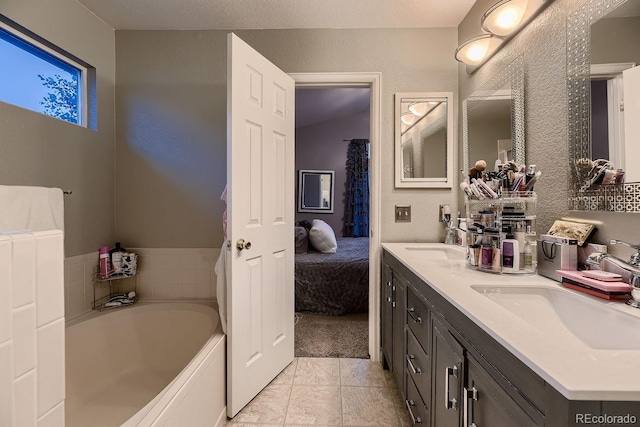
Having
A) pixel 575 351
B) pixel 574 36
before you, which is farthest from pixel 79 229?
pixel 574 36

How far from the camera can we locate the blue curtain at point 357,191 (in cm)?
532

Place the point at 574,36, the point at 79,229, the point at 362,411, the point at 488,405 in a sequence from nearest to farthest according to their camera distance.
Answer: the point at 488,405, the point at 574,36, the point at 362,411, the point at 79,229

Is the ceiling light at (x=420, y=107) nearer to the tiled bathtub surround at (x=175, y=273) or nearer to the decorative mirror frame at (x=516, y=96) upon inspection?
the decorative mirror frame at (x=516, y=96)

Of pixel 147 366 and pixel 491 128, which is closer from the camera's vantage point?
pixel 491 128

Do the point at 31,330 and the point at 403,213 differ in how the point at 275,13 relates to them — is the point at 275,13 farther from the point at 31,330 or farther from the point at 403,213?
the point at 31,330

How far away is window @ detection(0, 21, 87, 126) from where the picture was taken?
1.54 metres

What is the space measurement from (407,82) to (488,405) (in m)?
2.01

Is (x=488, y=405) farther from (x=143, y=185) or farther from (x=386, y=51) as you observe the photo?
(x=143, y=185)

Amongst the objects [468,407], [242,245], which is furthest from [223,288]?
[468,407]

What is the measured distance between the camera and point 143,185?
7.08 ft

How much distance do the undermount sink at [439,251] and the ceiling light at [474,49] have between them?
3.85 feet

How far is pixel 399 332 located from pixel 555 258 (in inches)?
33.3

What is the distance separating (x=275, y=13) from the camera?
195cm

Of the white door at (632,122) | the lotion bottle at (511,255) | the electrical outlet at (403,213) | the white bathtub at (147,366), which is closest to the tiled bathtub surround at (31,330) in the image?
the white bathtub at (147,366)
